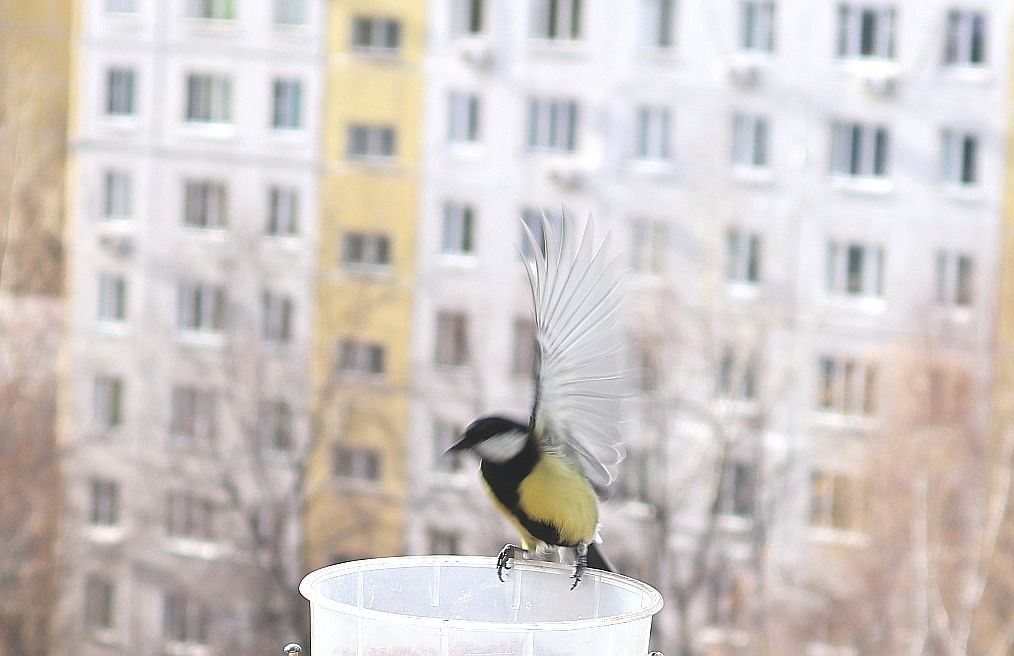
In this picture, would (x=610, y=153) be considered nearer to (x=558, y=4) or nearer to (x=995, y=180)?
(x=558, y=4)

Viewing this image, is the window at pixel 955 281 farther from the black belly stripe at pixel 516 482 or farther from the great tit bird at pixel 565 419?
the black belly stripe at pixel 516 482

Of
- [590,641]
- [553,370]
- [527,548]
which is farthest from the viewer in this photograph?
[527,548]

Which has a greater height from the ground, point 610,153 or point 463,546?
point 610,153

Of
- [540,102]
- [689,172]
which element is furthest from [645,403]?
[540,102]

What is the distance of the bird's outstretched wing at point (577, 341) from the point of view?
3.34m

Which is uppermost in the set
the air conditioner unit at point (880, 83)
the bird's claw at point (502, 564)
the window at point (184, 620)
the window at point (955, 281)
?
the air conditioner unit at point (880, 83)

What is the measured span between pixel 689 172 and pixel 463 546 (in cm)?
692

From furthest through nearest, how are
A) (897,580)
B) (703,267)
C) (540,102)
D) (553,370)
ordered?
(540,102) → (703,267) → (897,580) → (553,370)

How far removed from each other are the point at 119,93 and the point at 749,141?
10.8 metres

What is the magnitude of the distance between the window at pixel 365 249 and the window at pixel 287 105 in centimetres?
201

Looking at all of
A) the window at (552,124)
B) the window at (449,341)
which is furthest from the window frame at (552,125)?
the window at (449,341)

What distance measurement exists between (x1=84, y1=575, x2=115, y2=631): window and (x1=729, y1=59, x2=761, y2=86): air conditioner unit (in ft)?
45.3

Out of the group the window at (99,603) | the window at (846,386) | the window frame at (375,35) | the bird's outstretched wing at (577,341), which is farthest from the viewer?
the window at (99,603)

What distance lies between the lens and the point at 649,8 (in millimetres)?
24656
